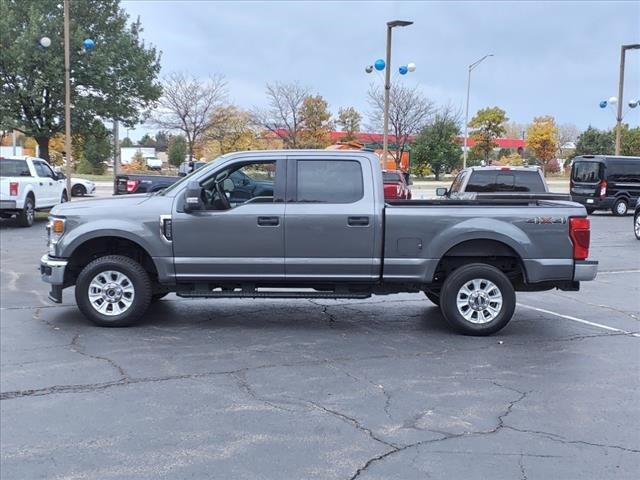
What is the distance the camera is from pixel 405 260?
716 cm

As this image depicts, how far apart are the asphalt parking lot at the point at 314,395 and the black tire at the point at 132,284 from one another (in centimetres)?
17

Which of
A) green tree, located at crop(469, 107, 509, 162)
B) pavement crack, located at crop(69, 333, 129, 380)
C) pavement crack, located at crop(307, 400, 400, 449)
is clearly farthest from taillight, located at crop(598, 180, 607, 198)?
green tree, located at crop(469, 107, 509, 162)

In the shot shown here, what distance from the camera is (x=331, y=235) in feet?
23.5

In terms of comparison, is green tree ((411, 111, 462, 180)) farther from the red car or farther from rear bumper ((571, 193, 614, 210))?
the red car

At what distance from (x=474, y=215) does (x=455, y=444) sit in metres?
3.36

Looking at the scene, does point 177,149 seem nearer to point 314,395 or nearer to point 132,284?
point 132,284

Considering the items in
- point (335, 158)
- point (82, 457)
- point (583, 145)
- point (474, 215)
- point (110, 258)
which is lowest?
point (82, 457)

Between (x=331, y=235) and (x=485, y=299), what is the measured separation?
1.80 meters

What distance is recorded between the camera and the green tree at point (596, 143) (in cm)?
4922

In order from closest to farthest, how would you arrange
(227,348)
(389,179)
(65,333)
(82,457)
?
1. (82,457)
2. (227,348)
3. (65,333)
4. (389,179)

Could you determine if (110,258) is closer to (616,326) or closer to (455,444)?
(455,444)

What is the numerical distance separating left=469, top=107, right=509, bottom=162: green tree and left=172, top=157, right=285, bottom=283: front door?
50670mm

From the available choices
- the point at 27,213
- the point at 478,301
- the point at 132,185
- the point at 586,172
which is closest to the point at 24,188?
the point at 27,213

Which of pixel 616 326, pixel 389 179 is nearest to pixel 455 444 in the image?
pixel 616 326
